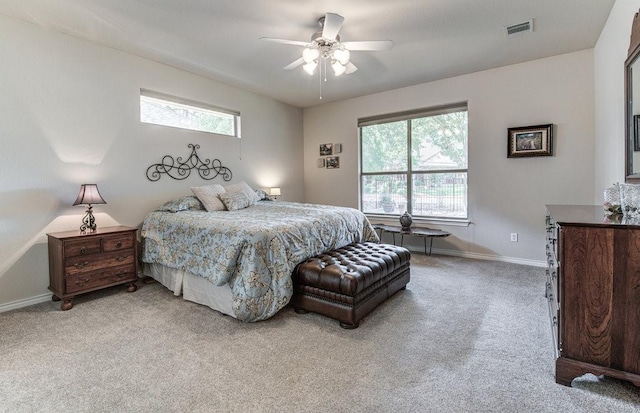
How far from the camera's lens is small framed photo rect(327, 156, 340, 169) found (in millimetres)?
5848

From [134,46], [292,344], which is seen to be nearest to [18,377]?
[292,344]

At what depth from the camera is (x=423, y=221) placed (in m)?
5.00

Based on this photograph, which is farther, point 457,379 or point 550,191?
point 550,191

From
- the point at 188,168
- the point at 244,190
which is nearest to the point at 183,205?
the point at 188,168

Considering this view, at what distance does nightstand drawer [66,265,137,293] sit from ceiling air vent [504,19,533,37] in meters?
4.68

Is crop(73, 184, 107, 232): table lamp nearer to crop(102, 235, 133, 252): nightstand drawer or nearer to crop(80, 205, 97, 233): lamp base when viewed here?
crop(80, 205, 97, 233): lamp base

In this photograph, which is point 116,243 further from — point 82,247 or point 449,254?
point 449,254

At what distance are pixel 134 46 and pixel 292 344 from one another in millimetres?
3620

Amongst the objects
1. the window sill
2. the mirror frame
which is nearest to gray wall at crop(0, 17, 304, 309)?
the window sill

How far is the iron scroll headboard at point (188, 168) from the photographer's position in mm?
3977

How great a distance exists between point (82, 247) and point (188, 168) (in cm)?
172

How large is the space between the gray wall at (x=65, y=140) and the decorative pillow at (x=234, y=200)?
64cm

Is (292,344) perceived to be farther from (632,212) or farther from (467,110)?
(467,110)

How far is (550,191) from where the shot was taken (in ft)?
13.0
